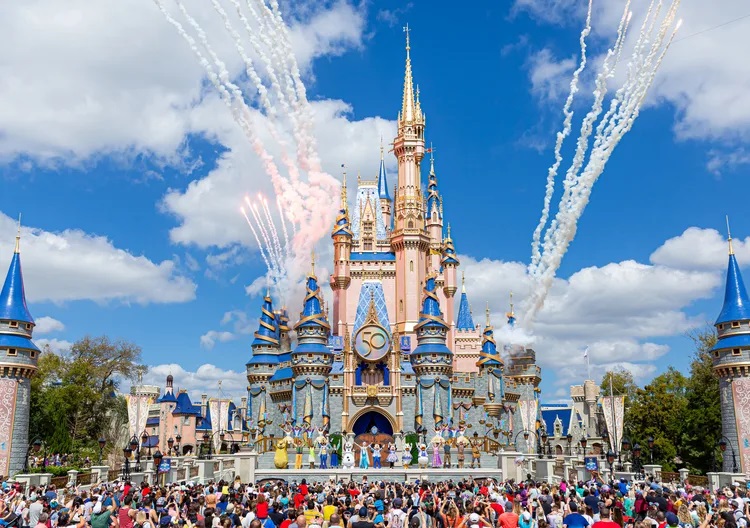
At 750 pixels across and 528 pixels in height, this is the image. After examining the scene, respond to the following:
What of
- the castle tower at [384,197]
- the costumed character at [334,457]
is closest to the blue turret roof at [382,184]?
the castle tower at [384,197]

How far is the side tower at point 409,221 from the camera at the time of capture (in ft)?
227

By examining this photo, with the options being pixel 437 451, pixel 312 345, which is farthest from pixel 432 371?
pixel 312 345

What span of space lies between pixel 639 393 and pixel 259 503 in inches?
2202

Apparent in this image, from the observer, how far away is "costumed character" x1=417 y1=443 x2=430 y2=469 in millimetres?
46188

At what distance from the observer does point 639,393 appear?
6350 centimetres

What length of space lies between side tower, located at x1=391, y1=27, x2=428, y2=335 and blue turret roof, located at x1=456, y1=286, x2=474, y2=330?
8996 millimetres

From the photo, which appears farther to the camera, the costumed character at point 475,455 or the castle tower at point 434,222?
the castle tower at point 434,222

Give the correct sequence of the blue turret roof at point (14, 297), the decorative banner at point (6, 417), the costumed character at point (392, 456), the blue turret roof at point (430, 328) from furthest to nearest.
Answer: the blue turret roof at point (430, 328) → the costumed character at point (392, 456) → the blue turret roof at point (14, 297) → the decorative banner at point (6, 417)

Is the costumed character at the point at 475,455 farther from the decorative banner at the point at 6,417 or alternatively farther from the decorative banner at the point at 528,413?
the decorative banner at the point at 6,417

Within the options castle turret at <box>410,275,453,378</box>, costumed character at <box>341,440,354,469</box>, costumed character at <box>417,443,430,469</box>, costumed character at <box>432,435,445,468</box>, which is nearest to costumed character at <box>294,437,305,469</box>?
costumed character at <box>341,440,354,469</box>

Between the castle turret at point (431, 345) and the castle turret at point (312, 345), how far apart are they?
7.88 m

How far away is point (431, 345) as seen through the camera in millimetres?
59594

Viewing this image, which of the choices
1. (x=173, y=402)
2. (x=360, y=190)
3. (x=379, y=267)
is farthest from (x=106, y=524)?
(x=173, y=402)

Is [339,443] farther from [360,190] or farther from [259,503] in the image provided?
[259,503]
